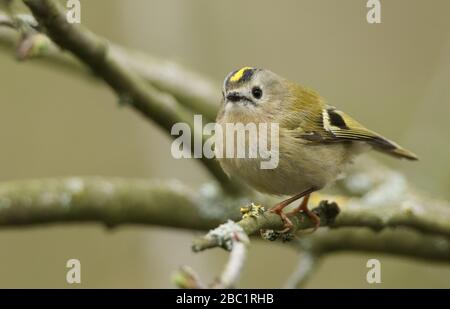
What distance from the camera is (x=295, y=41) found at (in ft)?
19.7

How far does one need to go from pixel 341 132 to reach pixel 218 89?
1.64 m

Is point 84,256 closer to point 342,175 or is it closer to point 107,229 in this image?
point 107,229

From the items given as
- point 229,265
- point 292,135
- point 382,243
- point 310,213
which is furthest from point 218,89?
point 229,265

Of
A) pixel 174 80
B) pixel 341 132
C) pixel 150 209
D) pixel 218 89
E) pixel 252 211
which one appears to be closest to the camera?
pixel 252 211

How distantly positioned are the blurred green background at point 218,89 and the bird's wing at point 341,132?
1.48m

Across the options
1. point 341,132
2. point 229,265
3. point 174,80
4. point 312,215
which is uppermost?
point 174,80

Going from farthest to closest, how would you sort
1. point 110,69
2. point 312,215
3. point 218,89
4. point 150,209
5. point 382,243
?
point 218,89
point 382,243
point 150,209
point 110,69
point 312,215

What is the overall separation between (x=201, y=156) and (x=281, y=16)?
10.4ft

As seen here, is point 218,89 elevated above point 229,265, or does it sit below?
above

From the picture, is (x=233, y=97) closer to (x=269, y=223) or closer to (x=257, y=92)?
(x=257, y=92)

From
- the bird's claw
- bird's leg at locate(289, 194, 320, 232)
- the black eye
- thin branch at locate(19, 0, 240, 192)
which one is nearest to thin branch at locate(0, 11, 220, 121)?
thin branch at locate(19, 0, 240, 192)

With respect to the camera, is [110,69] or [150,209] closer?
[110,69]

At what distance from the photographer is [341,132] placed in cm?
313
